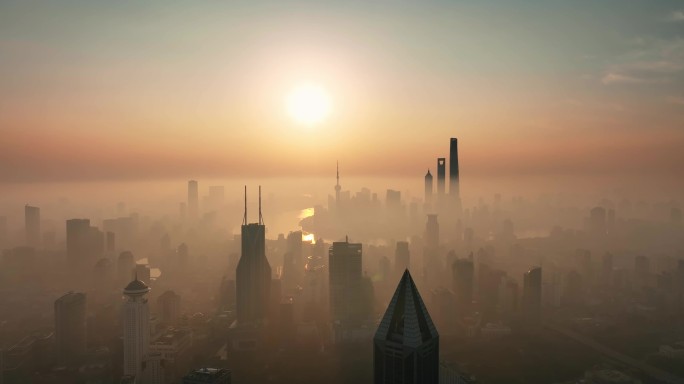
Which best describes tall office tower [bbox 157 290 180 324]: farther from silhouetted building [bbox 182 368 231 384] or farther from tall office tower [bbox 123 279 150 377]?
silhouetted building [bbox 182 368 231 384]

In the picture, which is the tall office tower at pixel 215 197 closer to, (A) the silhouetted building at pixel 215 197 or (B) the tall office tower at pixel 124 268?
(A) the silhouetted building at pixel 215 197

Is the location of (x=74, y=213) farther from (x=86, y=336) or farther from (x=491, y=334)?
(x=491, y=334)

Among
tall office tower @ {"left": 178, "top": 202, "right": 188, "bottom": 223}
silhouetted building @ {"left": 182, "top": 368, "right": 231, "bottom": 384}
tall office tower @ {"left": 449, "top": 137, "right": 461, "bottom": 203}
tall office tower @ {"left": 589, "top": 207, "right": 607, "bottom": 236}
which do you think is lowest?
silhouetted building @ {"left": 182, "top": 368, "right": 231, "bottom": 384}

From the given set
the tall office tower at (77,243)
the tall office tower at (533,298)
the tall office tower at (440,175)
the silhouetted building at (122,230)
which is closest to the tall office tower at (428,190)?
the tall office tower at (440,175)

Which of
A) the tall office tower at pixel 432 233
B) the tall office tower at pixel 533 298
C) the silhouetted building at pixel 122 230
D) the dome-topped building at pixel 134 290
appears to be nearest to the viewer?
the dome-topped building at pixel 134 290

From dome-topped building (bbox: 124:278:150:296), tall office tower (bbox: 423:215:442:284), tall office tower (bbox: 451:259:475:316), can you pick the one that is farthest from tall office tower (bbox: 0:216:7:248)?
tall office tower (bbox: 451:259:475:316)

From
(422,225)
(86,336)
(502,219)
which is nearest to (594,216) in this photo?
(502,219)
